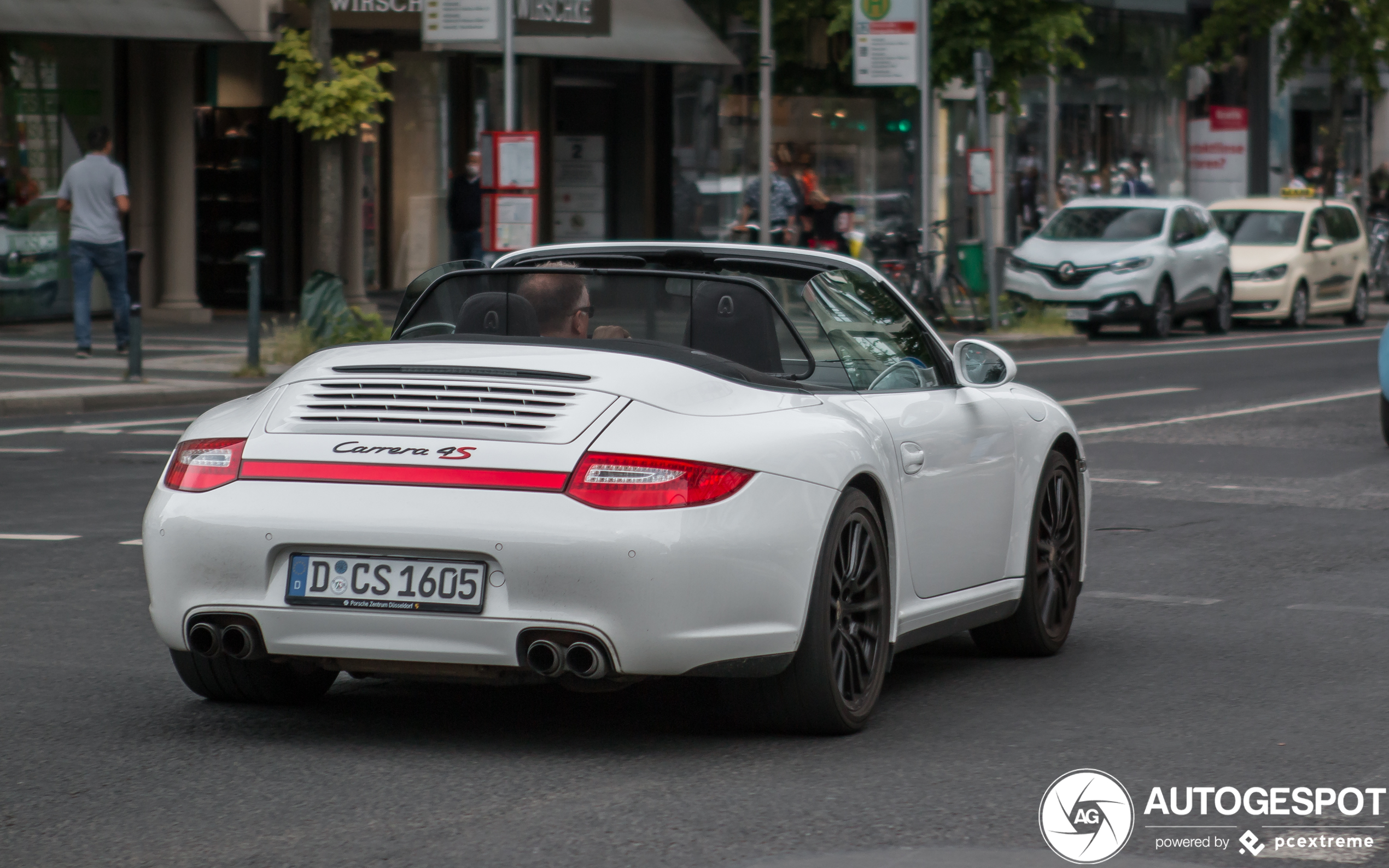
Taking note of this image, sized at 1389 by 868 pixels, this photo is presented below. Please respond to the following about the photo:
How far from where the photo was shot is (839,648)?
18.4ft

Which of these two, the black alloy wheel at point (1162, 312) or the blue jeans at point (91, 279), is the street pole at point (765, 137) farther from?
the blue jeans at point (91, 279)

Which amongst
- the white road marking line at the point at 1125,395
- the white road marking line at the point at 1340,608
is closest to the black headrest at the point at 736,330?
the white road marking line at the point at 1340,608

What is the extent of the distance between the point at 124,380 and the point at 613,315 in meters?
12.2

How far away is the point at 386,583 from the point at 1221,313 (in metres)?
24.5

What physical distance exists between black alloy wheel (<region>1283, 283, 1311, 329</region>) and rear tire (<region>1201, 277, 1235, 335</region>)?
1426 mm

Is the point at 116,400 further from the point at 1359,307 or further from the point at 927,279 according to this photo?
the point at 1359,307

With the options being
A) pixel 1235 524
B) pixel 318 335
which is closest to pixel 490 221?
pixel 318 335

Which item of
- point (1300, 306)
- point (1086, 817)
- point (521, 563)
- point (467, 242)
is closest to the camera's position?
point (1086, 817)

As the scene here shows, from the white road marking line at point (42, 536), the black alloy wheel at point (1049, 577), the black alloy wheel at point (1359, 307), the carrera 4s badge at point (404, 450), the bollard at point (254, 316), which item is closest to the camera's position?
the carrera 4s badge at point (404, 450)

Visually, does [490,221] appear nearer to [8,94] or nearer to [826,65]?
[8,94]

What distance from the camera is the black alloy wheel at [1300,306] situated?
97.6 feet

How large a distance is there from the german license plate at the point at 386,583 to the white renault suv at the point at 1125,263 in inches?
875

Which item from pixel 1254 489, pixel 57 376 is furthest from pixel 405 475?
pixel 57 376

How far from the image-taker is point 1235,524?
34.9ft
